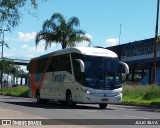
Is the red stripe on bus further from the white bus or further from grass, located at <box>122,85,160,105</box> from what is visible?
grass, located at <box>122,85,160,105</box>

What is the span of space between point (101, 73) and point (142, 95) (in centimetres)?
1461

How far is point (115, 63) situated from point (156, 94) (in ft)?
40.3

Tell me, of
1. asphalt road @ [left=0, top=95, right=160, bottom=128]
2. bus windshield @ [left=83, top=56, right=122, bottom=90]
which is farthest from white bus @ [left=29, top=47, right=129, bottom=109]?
asphalt road @ [left=0, top=95, right=160, bottom=128]

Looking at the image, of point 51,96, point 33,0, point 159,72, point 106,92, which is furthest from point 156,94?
point 159,72

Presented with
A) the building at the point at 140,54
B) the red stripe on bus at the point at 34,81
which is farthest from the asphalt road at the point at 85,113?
the building at the point at 140,54

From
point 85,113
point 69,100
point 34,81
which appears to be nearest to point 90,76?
point 69,100

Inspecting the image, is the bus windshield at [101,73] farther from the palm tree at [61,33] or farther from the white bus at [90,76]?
the palm tree at [61,33]

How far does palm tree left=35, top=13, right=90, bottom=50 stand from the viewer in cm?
5262

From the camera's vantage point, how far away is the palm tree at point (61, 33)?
52625 millimetres

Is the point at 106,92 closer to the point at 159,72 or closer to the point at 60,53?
the point at 60,53

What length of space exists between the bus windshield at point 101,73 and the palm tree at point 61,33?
26295mm

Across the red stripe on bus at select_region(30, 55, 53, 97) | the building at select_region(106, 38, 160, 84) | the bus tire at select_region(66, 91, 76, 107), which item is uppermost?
the building at select_region(106, 38, 160, 84)

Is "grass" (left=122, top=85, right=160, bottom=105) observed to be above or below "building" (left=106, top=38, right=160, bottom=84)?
below

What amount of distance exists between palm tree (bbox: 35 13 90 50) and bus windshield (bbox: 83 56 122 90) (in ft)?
86.3
